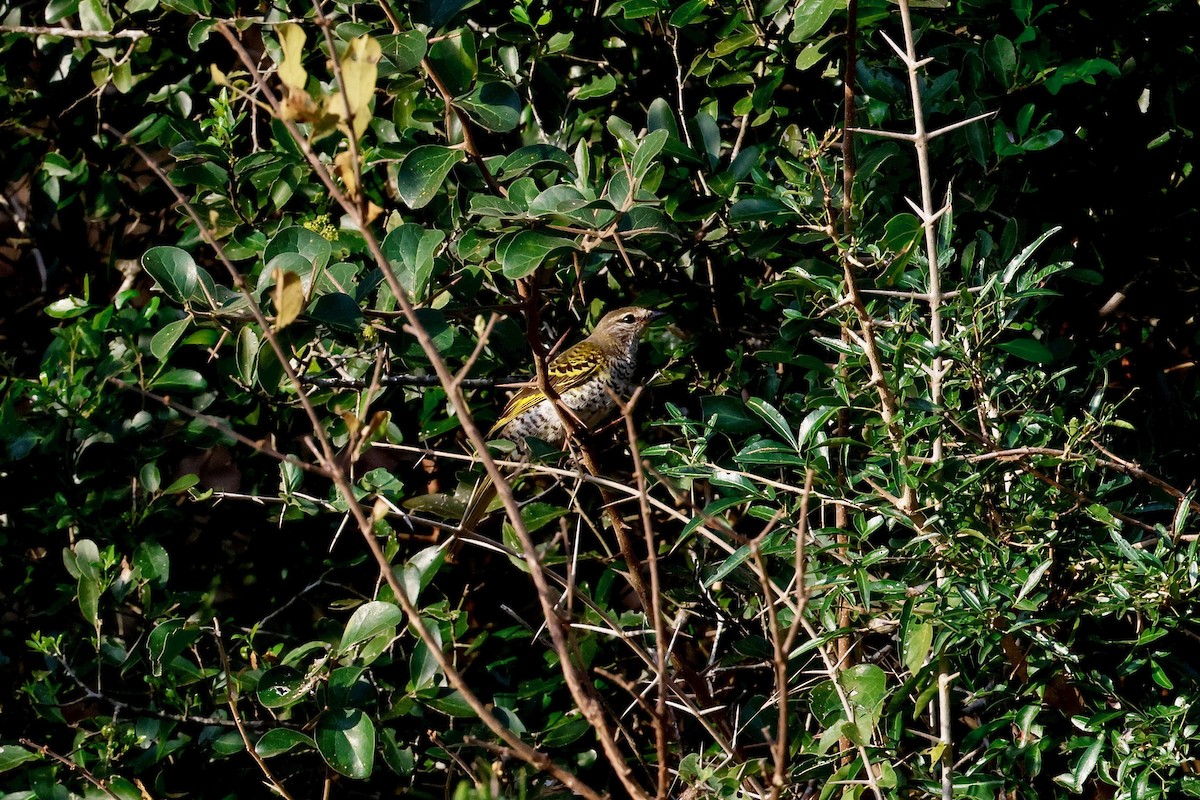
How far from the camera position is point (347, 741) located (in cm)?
267

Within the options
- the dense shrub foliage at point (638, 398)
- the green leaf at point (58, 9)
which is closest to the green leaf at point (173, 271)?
the dense shrub foliage at point (638, 398)

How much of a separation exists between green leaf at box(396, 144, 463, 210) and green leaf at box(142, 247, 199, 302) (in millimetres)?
490

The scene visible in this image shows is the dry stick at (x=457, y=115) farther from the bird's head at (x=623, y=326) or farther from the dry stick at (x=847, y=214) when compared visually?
the dry stick at (x=847, y=214)

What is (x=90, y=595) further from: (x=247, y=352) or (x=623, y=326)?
(x=623, y=326)

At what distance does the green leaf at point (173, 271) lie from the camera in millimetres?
2459

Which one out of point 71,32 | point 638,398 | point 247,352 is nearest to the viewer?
point 638,398

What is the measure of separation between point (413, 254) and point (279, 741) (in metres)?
1.15

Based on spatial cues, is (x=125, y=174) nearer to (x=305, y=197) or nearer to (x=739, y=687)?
(x=305, y=197)

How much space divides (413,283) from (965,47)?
1.50 metres

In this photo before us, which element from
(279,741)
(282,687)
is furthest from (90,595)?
(279,741)

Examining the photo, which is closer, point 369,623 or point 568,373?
point 369,623

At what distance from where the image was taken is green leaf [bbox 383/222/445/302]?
262 centimetres

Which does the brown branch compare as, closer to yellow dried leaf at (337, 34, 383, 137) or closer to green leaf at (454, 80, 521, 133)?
green leaf at (454, 80, 521, 133)

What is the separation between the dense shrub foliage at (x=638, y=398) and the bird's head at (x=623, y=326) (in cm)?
10
